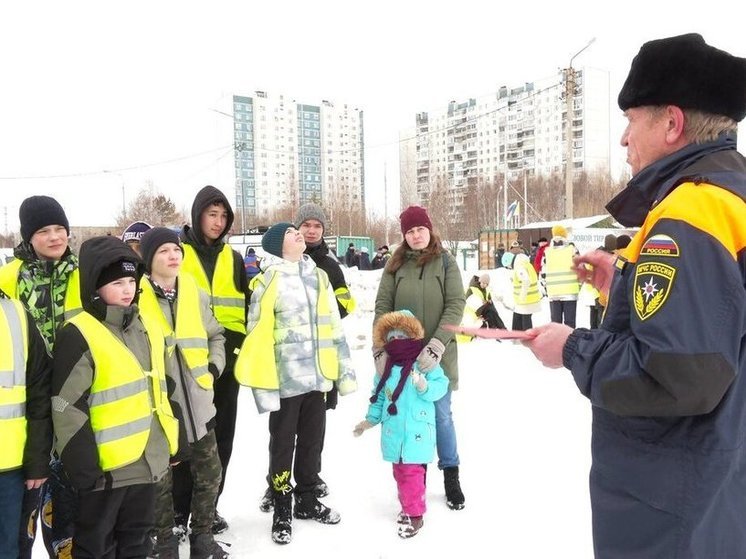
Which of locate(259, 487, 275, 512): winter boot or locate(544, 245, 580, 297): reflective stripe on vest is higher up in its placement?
locate(544, 245, 580, 297): reflective stripe on vest

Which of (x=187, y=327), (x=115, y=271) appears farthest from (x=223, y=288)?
(x=115, y=271)

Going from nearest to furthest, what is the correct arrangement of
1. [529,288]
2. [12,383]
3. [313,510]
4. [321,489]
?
1. [12,383]
2. [313,510]
3. [321,489]
4. [529,288]

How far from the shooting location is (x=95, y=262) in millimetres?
2492

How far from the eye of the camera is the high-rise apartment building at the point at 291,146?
72.9 metres

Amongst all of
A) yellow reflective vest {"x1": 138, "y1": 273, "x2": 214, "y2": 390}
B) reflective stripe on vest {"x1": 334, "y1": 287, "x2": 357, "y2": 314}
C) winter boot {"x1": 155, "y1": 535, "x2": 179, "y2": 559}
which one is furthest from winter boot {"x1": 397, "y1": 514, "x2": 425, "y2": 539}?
reflective stripe on vest {"x1": 334, "y1": 287, "x2": 357, "y2": 314}

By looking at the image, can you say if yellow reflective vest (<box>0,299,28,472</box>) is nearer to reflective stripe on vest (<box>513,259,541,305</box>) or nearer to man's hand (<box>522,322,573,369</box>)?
man's hand (<box>522,322,573,369</box>)

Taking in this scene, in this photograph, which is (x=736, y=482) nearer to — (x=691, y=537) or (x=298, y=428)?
(x=691, y=537)

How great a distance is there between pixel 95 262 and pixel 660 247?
2.28 meters

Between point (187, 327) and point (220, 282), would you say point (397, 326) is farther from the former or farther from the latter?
point (187, 327)

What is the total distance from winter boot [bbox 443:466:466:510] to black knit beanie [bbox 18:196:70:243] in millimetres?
2897

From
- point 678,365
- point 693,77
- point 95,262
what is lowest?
point 678,365

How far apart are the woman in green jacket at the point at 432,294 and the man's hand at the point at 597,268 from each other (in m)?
1.65

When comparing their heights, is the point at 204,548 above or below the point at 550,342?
below

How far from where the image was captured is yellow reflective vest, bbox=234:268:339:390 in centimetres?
340
